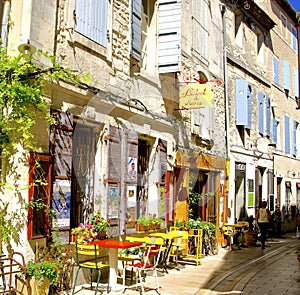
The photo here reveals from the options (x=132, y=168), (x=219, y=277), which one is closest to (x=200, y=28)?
(x=132, y=168)

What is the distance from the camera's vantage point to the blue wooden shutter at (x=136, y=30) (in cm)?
816

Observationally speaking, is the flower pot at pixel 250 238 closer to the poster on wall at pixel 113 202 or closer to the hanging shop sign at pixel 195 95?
the hanging shop sign at pixel 195 95

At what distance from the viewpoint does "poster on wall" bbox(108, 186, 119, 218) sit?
726 cm

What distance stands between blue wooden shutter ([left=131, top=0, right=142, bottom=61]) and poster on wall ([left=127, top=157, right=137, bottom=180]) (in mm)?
1926

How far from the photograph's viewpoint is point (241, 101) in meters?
14.1

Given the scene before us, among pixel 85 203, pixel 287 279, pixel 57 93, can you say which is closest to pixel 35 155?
pixel 57 93

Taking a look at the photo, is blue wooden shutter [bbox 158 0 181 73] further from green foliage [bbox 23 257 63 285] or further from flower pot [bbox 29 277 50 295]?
flower pot [bbox 29 277 50 295]

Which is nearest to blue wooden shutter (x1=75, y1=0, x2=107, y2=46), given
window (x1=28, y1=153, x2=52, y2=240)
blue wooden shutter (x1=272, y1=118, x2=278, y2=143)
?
window (x1=28, y1=153, x2=52, y2=240)

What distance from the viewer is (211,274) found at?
8.19 meters

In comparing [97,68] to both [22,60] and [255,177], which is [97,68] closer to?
[22,60]

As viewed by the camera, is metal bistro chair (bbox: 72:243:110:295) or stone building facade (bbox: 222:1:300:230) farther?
stone building facade (bbox: 222:1:300:230)

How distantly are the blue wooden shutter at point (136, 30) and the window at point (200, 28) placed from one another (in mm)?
3213

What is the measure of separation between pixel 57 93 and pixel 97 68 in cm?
118

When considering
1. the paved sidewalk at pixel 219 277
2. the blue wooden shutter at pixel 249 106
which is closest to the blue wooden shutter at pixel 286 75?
the blue wooden shutter at pixel 249 106
